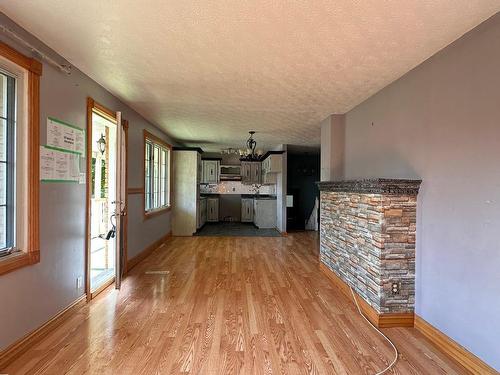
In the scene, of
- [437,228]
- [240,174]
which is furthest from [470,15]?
[240,174]

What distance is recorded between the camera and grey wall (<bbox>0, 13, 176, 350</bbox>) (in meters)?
2.16

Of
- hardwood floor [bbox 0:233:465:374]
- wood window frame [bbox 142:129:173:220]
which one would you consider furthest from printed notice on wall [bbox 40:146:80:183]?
wood window frame [bbox 142:129:173:220]

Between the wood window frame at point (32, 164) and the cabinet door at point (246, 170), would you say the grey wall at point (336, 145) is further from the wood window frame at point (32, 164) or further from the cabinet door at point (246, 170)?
the cabinet door at point (246, 170)

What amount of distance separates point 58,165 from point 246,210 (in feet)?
25.9

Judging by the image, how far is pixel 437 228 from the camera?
2504 mm

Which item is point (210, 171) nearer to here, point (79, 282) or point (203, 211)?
point (203, 211)

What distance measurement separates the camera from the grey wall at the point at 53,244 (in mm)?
2156

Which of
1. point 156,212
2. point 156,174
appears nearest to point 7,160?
point 156,212

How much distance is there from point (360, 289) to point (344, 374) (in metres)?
1.28

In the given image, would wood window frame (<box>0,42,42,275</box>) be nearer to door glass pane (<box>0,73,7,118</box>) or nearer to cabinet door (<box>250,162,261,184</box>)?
door glass pane (<box>0,73,7,118</box>)

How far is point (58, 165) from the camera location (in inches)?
106

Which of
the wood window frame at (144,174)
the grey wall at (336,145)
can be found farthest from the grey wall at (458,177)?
the wood window frame at (144,174)

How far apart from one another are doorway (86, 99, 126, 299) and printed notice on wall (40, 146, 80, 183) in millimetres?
273

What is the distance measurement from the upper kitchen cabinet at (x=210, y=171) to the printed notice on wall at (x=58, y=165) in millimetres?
6710
